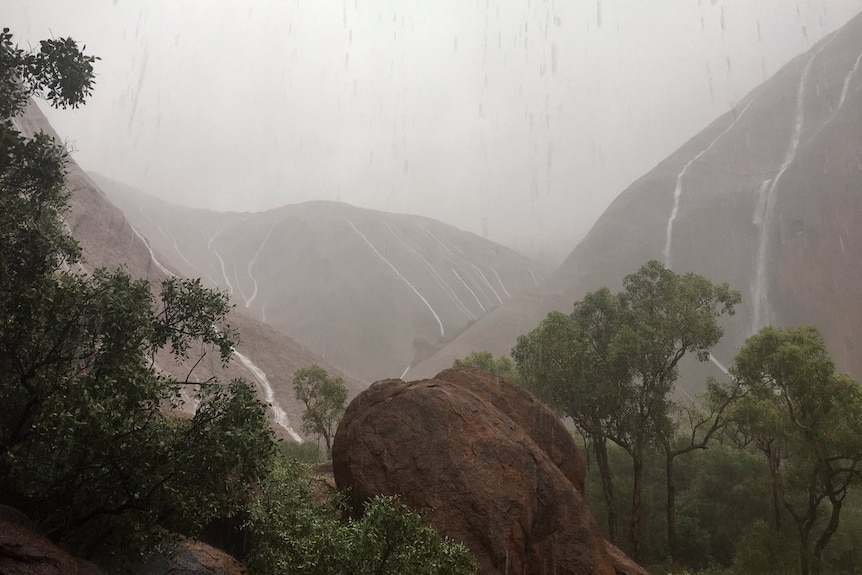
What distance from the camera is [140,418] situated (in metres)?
9.90

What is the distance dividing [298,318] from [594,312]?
132878mm

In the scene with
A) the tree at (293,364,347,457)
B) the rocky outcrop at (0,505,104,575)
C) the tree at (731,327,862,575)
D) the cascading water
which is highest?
the cascading water

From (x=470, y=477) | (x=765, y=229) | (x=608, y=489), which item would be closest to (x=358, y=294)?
(x=765, y=229)

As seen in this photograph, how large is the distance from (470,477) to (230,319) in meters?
75.3

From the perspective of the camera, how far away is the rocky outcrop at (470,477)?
13.6 m

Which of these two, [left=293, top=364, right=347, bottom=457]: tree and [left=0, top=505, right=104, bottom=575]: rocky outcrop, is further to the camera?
[left=293, top=364, right=347, bottom=457]: tree

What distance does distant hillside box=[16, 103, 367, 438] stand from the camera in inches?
2485

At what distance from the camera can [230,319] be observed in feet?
265

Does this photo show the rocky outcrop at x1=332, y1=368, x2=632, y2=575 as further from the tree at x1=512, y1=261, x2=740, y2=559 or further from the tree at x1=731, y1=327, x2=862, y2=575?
the tree at x1=731, y1=327, x2=862, y2=575

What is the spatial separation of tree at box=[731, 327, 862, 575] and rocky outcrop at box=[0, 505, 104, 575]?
81.0ft

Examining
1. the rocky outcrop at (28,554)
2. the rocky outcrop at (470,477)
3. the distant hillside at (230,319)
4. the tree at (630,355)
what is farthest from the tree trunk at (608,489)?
the distant hillside at (230,319)

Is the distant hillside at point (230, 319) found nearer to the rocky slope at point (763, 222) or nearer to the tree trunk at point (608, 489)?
the rocky slope at point (763, 222)

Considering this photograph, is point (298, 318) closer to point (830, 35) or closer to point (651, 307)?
point (651, 307)

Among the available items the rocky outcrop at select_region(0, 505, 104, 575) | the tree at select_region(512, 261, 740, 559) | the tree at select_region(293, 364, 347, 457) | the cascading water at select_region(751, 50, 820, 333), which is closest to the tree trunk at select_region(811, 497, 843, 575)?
the tree at select_region(512, 261, 740, 559)
